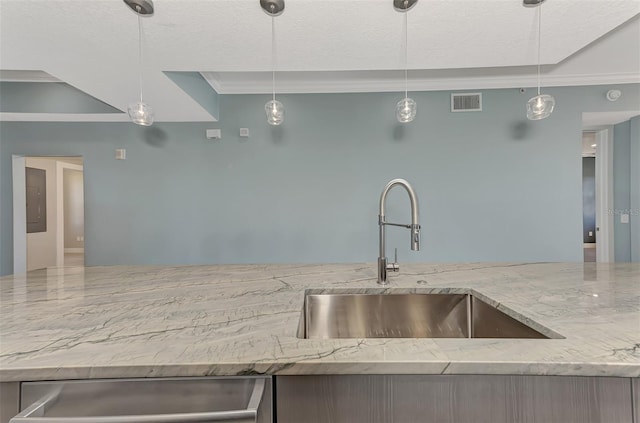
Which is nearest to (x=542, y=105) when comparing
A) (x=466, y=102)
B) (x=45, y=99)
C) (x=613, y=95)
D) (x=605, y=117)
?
(x=466, y=102)

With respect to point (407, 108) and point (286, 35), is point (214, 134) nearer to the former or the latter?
point (286, 35)

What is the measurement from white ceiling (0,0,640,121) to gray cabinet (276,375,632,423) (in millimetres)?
1683

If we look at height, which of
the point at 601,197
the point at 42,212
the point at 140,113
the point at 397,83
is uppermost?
the point at 397,83

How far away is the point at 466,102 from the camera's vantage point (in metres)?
3.22

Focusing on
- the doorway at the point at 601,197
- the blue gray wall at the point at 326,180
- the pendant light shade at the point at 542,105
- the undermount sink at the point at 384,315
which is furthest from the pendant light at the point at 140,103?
the doorway at the point at 601,197

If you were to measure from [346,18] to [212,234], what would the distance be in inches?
102

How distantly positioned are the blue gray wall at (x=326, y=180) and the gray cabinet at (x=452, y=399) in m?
2.61

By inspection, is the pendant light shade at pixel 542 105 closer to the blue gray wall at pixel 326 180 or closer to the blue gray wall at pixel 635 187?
the blue gray wall at pixel 326 180

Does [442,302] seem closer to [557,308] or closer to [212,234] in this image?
[557,308]

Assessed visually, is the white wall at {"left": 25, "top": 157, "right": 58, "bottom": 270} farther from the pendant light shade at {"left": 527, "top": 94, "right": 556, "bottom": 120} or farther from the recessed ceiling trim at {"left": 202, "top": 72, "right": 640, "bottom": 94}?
the pendant light shade at {"left": 527, "top": 94, "right": 556, "bottom": 120}

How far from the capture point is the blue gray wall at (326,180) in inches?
125

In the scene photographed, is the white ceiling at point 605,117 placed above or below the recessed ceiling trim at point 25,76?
below

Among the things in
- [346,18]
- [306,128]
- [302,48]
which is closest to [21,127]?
[306,128]

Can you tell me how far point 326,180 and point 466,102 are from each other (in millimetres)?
1781
